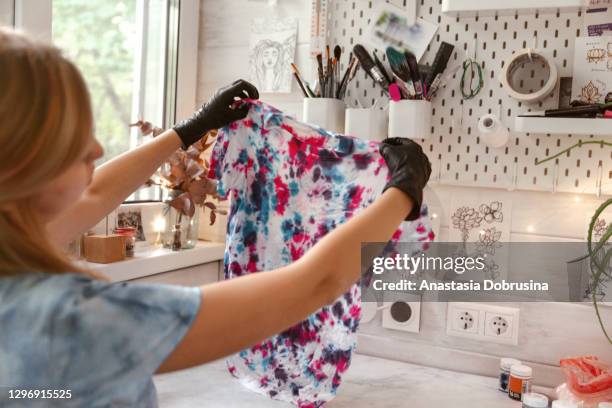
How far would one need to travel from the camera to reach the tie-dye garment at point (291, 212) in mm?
1172

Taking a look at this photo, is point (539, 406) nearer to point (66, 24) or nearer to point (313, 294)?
Answer: point (313, 294)

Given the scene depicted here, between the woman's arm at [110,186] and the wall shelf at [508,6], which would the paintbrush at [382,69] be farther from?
the woman's arm at [110,186]

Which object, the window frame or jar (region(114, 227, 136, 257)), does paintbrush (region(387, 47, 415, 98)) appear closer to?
the window frame

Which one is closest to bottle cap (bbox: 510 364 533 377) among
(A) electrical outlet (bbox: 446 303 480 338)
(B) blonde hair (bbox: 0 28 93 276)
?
(A) electrical outlet (bbox: 446 303 480 338)

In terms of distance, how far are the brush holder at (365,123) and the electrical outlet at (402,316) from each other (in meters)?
0.44

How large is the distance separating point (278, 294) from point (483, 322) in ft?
3.04

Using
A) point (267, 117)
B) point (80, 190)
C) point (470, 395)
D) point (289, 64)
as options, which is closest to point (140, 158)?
point (267, 117)

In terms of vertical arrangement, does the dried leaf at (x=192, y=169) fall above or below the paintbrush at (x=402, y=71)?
below

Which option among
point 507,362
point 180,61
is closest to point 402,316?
point 507,362

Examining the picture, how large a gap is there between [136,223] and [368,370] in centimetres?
75

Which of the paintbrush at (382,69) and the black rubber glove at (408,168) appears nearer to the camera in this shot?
the black rubber glove at (408,168)

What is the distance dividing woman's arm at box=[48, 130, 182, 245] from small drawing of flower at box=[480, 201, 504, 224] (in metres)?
0.77

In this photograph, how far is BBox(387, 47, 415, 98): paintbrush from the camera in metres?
1.44
